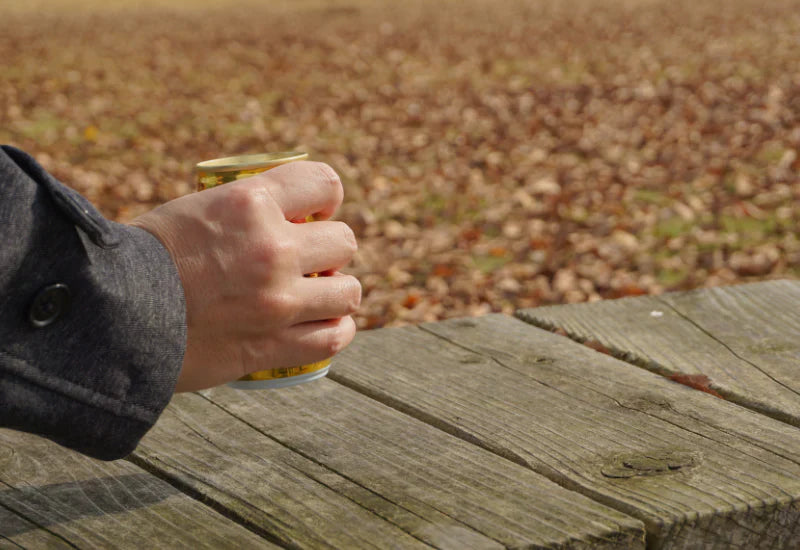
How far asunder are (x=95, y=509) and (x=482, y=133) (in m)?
7.28

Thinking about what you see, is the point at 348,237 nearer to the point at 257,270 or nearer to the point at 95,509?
the point at 257,270

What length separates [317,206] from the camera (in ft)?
3.68

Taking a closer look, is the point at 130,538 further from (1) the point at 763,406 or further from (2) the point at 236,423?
(1) the point at 763,406

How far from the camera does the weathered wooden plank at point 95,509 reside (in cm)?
108

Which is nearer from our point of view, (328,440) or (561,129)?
(328,440)

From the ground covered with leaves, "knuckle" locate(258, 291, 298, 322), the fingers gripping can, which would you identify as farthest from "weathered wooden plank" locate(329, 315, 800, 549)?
the ground covered with leaves

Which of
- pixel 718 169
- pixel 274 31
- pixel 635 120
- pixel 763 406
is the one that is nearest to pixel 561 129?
pixel 635 120

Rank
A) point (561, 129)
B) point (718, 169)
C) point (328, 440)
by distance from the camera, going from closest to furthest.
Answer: point (328, 440)
point (718, 169)
point (561, 129)

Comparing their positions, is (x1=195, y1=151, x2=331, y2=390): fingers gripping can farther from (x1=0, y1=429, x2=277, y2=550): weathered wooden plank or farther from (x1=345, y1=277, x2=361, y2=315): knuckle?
(x1=0, y1=429, x2=277, y2=550): weathered wooden plank

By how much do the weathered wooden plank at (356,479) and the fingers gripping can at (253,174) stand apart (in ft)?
0.38

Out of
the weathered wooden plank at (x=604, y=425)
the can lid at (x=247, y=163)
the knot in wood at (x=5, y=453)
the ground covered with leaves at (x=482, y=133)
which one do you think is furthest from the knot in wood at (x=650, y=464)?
the ground covered with leaves at (x=482, y=133)

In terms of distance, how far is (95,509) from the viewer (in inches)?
45.9

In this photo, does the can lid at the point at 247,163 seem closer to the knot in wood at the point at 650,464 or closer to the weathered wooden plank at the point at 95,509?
the weathered wooden plank at the point at 95,509

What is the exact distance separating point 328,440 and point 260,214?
1.38ft
